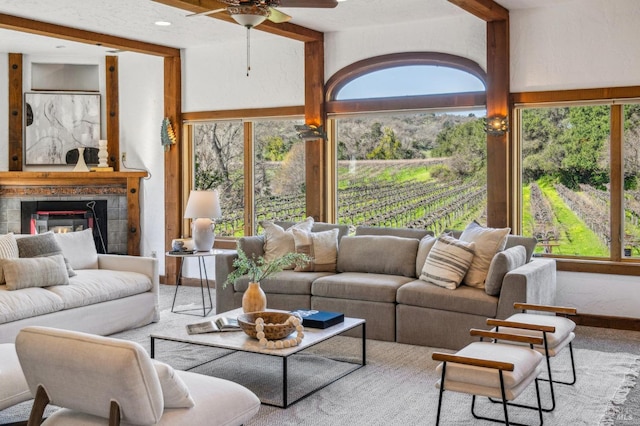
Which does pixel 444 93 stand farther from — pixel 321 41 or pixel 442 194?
pixel 321 41

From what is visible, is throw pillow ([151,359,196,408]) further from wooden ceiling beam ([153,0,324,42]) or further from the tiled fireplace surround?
the tiled fireplace surround

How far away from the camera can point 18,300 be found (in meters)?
5.20

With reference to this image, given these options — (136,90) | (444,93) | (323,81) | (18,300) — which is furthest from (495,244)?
(136,90)

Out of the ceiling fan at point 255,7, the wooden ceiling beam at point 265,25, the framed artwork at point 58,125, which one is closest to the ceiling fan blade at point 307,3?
the ceiling fan at point 255,7

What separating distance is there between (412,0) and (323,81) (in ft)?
5.45

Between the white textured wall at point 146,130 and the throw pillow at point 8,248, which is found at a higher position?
the white textured wall at point 146,130

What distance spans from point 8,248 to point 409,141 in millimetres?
3943

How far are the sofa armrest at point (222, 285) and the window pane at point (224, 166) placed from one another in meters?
1.93

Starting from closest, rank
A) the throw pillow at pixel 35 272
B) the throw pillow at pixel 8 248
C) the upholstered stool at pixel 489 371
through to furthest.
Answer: the upholstered stool at pixel 489 371 < the throw pillow at pixel 35 272 < the throw pillow at pixel 8 248

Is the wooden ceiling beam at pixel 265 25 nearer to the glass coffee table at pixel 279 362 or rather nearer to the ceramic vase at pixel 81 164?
the glass coffee table at pixel 279 362

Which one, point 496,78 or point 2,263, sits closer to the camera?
point 2,263

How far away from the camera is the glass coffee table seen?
168 inches

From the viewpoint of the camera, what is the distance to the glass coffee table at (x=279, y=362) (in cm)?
426

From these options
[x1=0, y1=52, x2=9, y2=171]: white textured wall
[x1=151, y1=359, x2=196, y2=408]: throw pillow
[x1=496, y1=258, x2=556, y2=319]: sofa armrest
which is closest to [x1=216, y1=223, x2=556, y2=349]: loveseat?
[x1=496, y1=258, x2=556, y2=319]: sofa armrest
